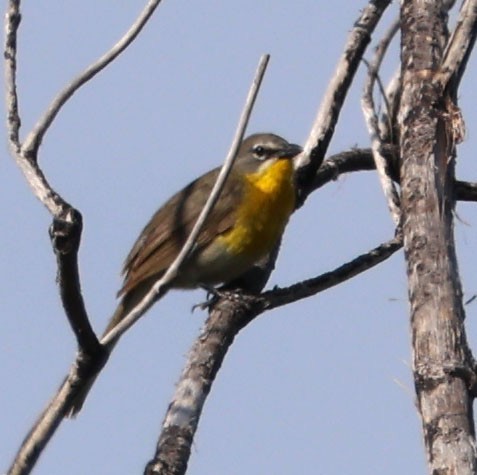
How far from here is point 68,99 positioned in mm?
4691

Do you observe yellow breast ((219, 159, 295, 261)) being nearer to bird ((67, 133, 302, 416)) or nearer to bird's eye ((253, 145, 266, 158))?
bird ((67, 133, 302, 416))

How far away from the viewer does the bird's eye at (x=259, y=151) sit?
8969mm

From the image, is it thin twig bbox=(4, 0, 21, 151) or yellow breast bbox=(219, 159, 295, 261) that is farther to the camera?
yellow breast bbox=(219, 159, 295, 261)

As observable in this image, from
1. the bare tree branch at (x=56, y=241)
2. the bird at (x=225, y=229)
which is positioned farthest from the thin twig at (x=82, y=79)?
the bird at (x=225, y=229)

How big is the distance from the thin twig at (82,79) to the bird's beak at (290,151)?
3514 mm

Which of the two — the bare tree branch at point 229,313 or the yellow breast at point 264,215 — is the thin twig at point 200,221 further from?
the yellow breast at point 264,215

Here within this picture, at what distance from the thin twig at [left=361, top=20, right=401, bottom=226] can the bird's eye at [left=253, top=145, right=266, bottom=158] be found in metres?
1.51

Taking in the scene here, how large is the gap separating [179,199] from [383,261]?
241 centimetres

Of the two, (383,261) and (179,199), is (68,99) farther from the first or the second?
(179,199)

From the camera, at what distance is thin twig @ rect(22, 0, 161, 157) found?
4.50 metres

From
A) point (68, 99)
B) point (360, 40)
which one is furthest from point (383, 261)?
point (68, 99)

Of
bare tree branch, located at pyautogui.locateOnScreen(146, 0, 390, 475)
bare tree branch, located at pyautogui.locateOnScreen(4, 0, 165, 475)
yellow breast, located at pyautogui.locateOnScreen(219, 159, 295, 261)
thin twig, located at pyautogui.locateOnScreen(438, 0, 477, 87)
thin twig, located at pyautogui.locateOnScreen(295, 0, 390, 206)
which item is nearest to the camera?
bare tree branch, located at pyautogui.locateOnScreen(4, 0, 165, 475)

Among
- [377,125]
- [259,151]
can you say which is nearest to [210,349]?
[377,125]

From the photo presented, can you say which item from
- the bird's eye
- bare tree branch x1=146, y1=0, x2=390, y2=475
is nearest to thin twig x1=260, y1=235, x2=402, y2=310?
bare tree branch x1=146, y1=0, x2=390, y2=475
